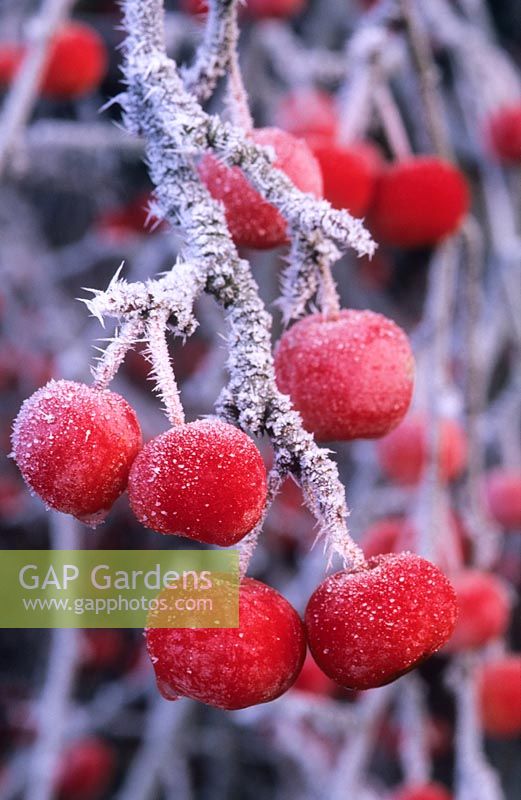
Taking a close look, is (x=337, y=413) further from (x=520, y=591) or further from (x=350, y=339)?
(x=520, y=591)

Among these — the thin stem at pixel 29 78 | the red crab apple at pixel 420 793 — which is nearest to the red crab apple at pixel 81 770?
the red crab apple at pixel 420 793

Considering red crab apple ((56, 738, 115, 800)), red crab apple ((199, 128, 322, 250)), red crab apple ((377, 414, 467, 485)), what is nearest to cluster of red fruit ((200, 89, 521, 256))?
red crab apple ((199, 128, 322, 250))

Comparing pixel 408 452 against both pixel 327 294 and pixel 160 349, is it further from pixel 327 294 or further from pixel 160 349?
pixel 160 349

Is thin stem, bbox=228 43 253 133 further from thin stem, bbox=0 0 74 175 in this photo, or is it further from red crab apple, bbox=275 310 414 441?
thin stem, bbox=0 0 74 175

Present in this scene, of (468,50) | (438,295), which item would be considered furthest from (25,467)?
(468,50)

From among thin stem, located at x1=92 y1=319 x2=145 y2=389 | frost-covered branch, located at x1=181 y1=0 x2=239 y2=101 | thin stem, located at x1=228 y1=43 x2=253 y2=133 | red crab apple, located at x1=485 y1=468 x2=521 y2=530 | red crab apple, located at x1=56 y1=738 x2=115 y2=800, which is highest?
frost-covered branch, located at x1=181 y1=0 x2=239 y2=101

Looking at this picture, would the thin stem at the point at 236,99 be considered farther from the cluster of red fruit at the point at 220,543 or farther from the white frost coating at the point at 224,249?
the cluster of red fruit at the point at 220,543
